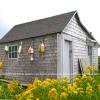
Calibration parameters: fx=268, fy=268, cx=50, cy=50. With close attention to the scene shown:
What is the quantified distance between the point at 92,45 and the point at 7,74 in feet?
19.3

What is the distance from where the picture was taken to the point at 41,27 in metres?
15.6

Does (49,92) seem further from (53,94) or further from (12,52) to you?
(12,52)

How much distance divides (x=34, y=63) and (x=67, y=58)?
181 cm

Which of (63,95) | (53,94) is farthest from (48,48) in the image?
(53,94)

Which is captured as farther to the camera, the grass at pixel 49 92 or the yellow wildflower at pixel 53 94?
the grass at pixel 49 92

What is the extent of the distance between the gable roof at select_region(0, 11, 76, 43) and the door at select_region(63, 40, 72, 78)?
101 cm

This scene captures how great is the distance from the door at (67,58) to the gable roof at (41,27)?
3.31 feet

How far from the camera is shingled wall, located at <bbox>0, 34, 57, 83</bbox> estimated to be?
13.5m

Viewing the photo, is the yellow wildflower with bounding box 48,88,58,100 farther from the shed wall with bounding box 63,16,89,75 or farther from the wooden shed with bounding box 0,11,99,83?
the shed wall with bounding box 63,16,89,75

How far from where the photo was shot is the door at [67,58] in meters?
13.9

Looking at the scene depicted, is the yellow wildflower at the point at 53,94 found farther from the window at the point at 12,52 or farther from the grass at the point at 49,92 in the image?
the window at the point at 12,52

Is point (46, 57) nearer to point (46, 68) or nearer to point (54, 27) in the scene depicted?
point (46, 68)

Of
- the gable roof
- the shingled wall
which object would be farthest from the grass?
the gable roof

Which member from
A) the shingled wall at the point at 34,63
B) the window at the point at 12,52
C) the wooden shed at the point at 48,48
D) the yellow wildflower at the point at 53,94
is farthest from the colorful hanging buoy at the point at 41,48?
the yellow wildflower at the point at 53,94
